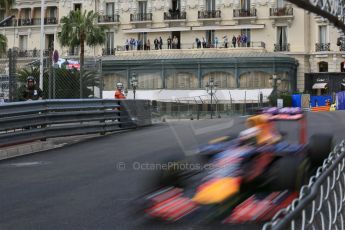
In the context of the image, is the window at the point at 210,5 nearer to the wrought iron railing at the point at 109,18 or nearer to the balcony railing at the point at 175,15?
the balcony railing at the point at 175,15

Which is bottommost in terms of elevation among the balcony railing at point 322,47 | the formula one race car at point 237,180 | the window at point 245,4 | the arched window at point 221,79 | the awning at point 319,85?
the formula one race car at point 237,180

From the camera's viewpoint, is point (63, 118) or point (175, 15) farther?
point (175, 15)

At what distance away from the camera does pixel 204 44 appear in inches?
2114

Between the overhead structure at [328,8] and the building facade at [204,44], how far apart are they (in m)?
45.8

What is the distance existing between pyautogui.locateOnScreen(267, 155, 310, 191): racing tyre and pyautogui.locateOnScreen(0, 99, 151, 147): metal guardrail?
7637 mm

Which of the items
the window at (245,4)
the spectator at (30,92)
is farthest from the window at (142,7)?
the spectator at (30,92)

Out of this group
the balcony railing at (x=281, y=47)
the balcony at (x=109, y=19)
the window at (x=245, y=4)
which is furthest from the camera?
the balcony at (x=109, y=19)

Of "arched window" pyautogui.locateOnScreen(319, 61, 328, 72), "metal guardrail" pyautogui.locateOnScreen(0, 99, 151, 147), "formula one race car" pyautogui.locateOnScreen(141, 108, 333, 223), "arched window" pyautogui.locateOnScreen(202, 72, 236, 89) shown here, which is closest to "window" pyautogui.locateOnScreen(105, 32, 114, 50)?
"arched window" pyautogui.locateOnScreen(202, 72, 236, 89)

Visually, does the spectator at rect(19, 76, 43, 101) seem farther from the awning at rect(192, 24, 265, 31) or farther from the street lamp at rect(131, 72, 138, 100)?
the awning at rect(192, 24, 265, 31)

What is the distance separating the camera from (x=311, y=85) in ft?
175

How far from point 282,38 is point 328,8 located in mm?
51957

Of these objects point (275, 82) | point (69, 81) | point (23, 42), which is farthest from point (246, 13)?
point (69, 81)

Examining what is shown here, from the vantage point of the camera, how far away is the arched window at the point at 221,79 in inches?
1951

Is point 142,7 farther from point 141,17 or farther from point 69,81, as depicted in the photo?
point 69,81
